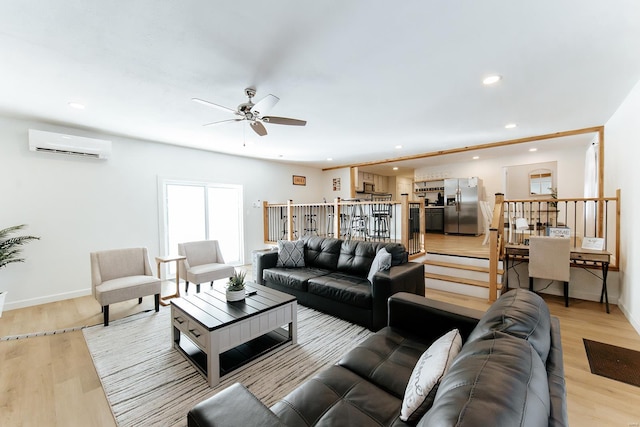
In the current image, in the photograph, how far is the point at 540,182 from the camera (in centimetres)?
665

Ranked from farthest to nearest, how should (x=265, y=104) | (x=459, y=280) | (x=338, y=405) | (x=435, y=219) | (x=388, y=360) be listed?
(x=435, y=219) < (x=459, y=280) < (x=265, y=104) < (x=388, y=360) < (x=338, y=405)

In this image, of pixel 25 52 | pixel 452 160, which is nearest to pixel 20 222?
pixel 25 52

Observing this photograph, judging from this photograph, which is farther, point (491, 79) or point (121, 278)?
point (121, 278)

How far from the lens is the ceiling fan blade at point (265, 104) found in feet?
8.45

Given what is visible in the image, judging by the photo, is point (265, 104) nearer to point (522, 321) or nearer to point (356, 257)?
point (356, 257)

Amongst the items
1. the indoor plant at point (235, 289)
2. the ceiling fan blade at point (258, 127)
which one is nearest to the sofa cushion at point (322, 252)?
the indoor plant at point (235, 289)

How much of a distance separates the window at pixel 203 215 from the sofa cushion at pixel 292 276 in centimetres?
242

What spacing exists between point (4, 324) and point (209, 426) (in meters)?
4.12

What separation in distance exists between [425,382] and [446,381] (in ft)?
0.80

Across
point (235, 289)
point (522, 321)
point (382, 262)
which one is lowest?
point (235, 289)

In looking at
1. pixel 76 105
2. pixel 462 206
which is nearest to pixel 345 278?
pixel 76 105

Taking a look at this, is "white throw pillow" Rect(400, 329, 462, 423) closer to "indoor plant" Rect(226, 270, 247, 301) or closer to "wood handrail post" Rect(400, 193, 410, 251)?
"indoor plant" Rect(226, 270, 247, 301)

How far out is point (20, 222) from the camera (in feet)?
12.3

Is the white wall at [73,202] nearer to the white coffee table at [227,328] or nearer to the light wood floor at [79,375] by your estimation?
the light wood floor at [79,375]
